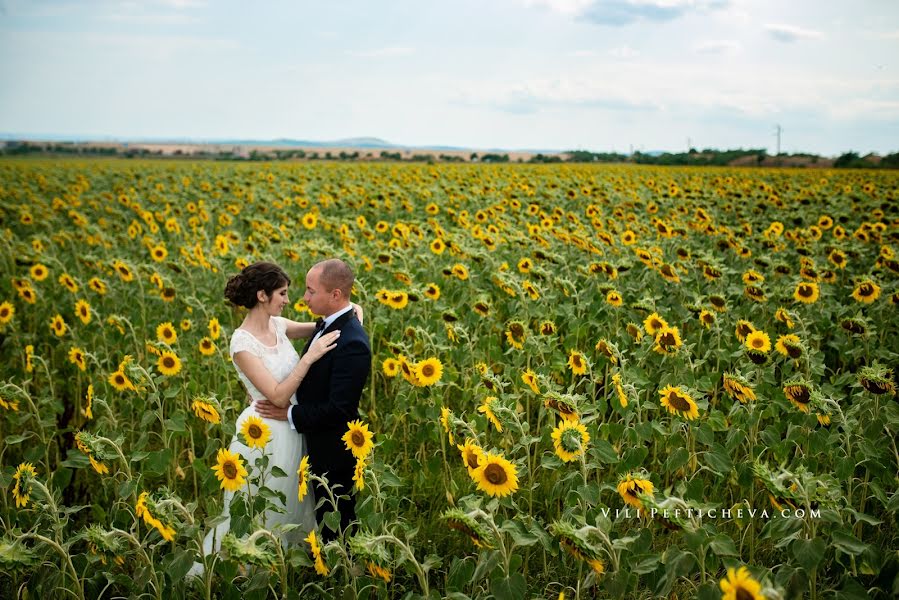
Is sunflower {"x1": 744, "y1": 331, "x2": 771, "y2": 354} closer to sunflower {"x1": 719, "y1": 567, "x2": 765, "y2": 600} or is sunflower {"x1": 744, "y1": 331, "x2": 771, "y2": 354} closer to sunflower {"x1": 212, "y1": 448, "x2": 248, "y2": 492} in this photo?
sunflower {"x1": 719, "y1": 567, "x2": 765, "y2": 600}

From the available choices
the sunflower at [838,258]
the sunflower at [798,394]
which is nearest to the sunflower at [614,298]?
the sunflower at [798,394]

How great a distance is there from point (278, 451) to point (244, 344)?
1.74ft

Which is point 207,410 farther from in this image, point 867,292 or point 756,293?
point 867,292

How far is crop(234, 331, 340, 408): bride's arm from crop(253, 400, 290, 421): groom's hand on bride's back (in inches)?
1.2

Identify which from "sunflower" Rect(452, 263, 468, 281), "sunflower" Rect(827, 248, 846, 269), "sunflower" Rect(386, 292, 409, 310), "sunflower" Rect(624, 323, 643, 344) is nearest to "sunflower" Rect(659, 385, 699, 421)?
"sunflower" Rect(624, 323, 643, 344)

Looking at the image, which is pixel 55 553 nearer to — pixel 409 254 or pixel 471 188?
pixel 409 254

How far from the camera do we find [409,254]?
7.55m

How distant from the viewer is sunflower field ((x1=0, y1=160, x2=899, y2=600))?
2.23 m

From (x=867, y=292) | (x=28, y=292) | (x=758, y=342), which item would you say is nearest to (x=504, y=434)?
(x=758, y=342)

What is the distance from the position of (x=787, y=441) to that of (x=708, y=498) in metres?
0.67

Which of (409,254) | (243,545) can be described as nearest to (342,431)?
(243,545)

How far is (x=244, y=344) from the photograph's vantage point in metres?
3.16

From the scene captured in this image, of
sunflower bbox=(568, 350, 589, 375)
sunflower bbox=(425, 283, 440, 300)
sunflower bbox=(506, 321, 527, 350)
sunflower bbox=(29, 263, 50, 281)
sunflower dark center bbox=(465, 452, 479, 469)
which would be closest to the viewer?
sunflower dark center bbox=(465, 452, 479, 469)

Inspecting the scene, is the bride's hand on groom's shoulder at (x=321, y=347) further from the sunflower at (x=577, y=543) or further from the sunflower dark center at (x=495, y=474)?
the sunflower at (x=577, y=543)
